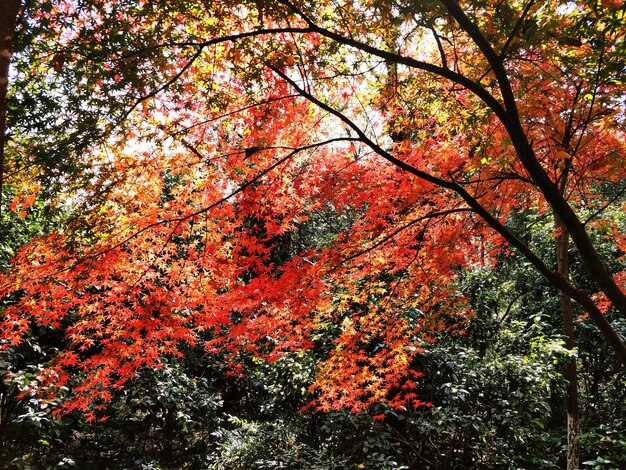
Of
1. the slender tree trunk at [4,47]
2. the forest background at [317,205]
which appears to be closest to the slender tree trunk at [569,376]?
the forest background at [317,205]

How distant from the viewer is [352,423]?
18.3 ft

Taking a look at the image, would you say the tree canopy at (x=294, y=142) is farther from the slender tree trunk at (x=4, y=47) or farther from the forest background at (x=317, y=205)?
the slender tree trunk at (x=4, y=47)

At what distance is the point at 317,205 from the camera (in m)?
4.51

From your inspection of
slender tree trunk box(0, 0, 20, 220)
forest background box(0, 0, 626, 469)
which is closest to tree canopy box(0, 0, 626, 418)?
forest background box(0, 0, 626, 469)

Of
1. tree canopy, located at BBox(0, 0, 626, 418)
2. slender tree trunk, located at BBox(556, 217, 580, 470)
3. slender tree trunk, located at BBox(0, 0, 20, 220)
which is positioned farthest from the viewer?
slender tree trunk, located at BBox(556, 217, 580, 470)

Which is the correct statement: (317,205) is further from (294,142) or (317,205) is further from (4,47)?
(4,47)

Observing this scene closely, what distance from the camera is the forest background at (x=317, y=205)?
310 cm

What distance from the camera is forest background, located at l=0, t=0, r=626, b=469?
122 inches

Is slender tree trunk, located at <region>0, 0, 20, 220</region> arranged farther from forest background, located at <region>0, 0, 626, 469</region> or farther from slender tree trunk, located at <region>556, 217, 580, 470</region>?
slender tree trunk, located at <region>556, 217, 580, 470</region>

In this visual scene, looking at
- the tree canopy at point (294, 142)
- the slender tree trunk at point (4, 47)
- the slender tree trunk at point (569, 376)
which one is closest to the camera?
the slender tree trunk at point (4, 47)

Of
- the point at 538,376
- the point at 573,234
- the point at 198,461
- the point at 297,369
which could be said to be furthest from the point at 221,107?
the point at 198,461

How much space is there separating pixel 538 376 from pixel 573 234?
3.21 m

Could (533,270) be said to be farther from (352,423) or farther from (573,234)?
(573,234)

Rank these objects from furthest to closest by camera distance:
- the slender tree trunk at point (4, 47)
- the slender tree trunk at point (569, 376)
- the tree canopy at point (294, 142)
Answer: the slender tree trunk at point (569, 376)
the tree canopy at point (294, 142)
the slender tree trunk at point (4, 47)
